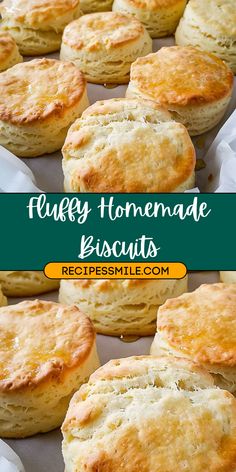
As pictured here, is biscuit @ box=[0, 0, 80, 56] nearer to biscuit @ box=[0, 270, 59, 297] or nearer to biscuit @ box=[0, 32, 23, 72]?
biscuit @ box=[0, 32, 23, 72]

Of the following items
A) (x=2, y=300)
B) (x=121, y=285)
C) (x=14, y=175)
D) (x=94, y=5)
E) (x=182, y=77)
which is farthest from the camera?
(x=94, y=5)

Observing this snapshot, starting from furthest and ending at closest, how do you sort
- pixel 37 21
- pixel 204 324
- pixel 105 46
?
pixel 37 21 < pixel 105 46 < pixel 204 324

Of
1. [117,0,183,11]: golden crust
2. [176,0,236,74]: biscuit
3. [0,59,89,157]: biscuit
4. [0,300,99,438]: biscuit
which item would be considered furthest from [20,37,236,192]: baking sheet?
[0,300,99,438]: biscuit

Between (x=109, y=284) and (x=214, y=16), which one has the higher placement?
(x=214, y=16)

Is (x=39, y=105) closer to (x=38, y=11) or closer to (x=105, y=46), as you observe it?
(x=105, y=46)

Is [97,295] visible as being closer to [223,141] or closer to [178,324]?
[178,324]

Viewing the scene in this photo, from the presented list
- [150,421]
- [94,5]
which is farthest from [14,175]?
[94,5]
